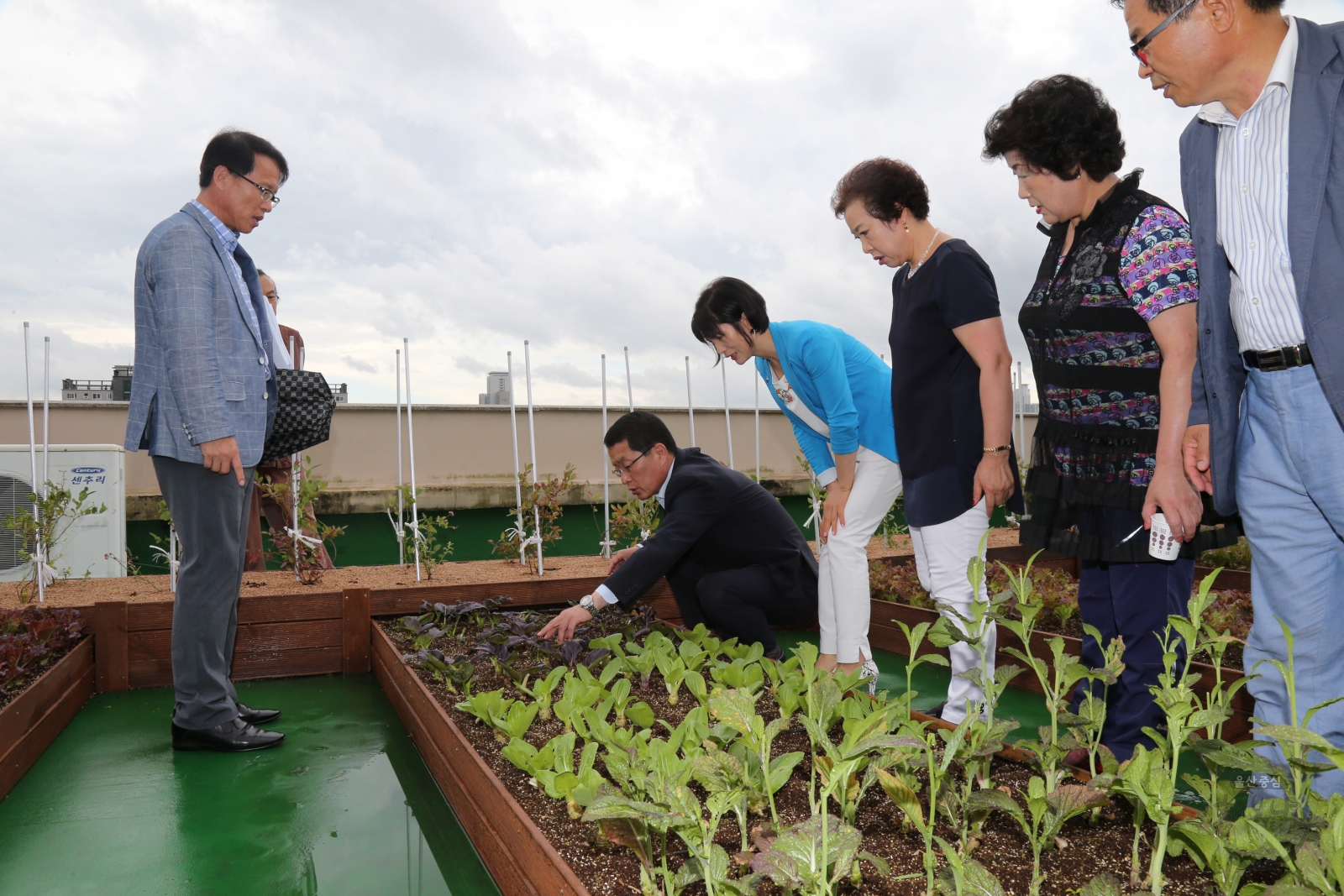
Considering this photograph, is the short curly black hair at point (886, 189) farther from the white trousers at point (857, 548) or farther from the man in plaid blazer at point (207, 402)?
the man in plaid blazer at point (207, 402)

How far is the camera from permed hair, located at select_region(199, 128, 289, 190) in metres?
2.38

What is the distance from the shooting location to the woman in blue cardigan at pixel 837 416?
7.75 ft

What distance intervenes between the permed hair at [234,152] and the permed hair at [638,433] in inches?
51.7

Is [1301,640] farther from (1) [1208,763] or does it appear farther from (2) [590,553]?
(2) [590,553]

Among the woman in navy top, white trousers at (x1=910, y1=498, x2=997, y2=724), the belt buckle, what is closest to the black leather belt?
the belt buckle

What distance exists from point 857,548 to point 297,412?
169cm

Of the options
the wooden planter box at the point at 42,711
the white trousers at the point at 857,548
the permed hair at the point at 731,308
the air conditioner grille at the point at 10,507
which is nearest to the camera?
the wooden planter box at the point at 42,711

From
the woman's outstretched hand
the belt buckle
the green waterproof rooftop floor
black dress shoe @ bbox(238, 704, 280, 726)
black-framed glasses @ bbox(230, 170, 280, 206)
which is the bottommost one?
the green waterproof rooftop floor

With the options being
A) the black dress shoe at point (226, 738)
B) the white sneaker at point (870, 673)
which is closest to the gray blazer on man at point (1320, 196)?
the white sneaker at point (870, 673)

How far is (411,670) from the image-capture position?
2539mm

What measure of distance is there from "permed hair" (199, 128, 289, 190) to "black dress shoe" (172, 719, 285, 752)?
4.98 ft

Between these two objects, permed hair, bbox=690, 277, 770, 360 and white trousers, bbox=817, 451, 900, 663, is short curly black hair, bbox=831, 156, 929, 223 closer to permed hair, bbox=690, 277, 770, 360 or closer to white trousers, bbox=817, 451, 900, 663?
permed hair, bbox=690, 277, 770, 360

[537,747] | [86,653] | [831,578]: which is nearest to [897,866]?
[537,747]

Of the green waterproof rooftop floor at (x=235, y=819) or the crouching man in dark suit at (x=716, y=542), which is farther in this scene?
the crouching man in dark suit at (x=716, y=542)
